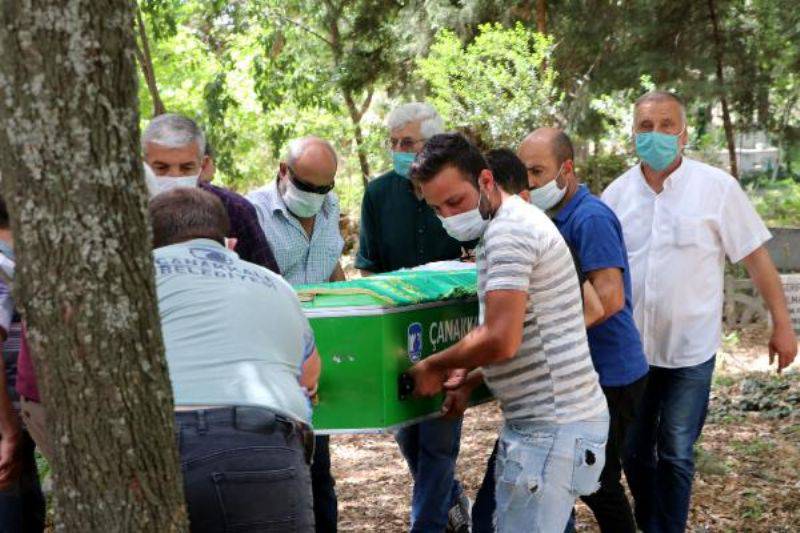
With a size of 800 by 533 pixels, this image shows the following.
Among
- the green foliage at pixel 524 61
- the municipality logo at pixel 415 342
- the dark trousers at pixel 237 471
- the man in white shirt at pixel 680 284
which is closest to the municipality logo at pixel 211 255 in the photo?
the dark trousers at pixel 237 471

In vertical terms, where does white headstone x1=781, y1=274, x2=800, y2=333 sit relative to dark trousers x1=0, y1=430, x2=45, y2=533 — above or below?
above

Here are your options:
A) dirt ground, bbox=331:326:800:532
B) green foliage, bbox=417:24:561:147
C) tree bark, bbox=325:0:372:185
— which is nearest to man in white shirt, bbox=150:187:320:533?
dirt ground, bbox=331:326:800:532

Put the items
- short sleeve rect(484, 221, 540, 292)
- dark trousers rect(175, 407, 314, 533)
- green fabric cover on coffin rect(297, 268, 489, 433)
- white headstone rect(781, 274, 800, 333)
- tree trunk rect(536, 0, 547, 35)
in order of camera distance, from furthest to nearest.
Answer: tree trunk rect(536, 0, 547, 35) → white headstone rect(781, 274, 800, 333) → green fabric cover on coffin rect(297, 268, 489, 433) → short sleeve rect(484, 221, 540, 292) → dark trousers rect(175, 407, 314, 533)

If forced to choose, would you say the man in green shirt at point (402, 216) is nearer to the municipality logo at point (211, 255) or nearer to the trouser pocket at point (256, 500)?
the municipality logo at point (211, 255)

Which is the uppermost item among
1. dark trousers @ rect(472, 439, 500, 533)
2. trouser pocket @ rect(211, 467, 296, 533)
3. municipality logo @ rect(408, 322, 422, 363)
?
municipality logo @ rect(408, 322, 422, 363)

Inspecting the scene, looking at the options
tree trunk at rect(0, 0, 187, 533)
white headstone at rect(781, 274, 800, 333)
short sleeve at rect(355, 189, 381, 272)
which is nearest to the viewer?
tree trunk at rect(0, 0, 187, 533)

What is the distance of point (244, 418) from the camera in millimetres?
2670

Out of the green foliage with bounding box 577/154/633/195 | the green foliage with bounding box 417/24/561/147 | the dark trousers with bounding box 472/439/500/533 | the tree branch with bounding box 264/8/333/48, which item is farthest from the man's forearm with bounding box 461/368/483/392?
the tree branch with bounding box 264/8/333/48

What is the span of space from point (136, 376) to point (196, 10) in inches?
775

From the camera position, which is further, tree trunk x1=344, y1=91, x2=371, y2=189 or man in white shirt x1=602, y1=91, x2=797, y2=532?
tree trunk x1=344, y1=91, x2=371, y2=189

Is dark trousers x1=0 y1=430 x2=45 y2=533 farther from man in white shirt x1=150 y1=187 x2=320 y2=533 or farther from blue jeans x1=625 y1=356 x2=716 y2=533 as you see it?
blue jeans x1=625 y1=356 x2=716 y2=533

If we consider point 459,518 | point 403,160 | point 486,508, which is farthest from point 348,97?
point 486,508

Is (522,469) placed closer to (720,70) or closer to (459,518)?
(459,518)

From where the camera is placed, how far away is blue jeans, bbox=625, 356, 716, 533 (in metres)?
4.80
